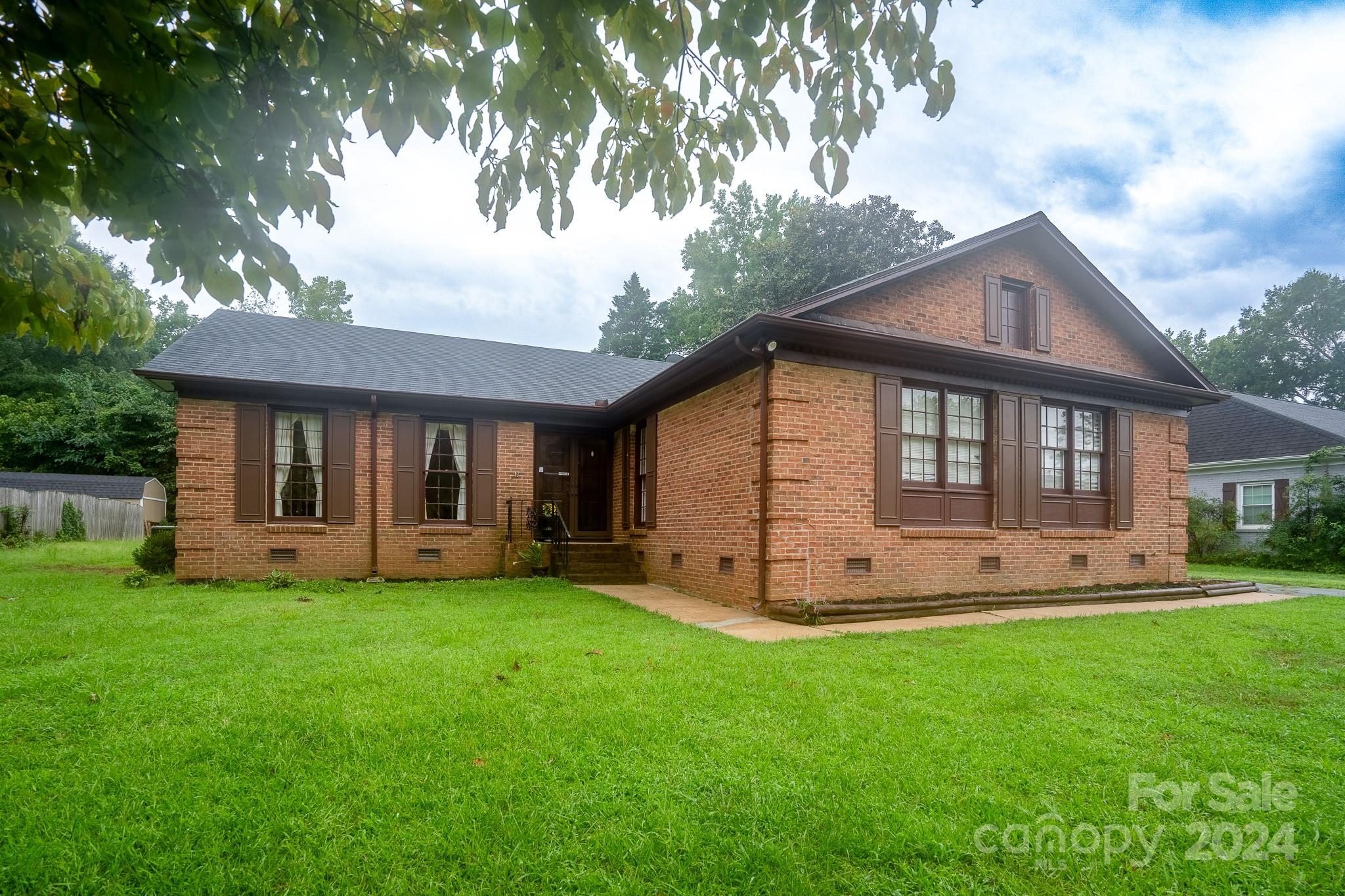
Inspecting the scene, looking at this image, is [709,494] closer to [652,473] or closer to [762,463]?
[762,463]

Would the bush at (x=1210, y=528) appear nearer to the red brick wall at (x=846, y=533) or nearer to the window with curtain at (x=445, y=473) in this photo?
the red brick wall at (x=846, y=533)

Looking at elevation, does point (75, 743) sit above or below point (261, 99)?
below

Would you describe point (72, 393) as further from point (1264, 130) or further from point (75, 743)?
point (1264, 130)

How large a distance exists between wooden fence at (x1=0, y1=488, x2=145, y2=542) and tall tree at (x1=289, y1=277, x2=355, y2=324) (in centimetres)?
1312

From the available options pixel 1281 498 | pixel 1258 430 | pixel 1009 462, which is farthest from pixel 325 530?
pixel 1258 430

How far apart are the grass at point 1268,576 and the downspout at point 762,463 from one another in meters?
10.2

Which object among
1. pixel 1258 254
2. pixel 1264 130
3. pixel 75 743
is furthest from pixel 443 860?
pixel 1258 254

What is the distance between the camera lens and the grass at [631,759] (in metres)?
2.37

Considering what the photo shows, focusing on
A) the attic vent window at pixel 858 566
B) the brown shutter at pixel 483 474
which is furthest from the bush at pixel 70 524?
the attic vent window at pixel 858 566

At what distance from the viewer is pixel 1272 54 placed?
360 inches

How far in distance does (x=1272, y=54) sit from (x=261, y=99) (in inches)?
503

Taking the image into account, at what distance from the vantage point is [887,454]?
28.2ft

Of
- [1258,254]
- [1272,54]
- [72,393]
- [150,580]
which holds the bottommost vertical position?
[150,580]

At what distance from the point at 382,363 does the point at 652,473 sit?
228 inches
